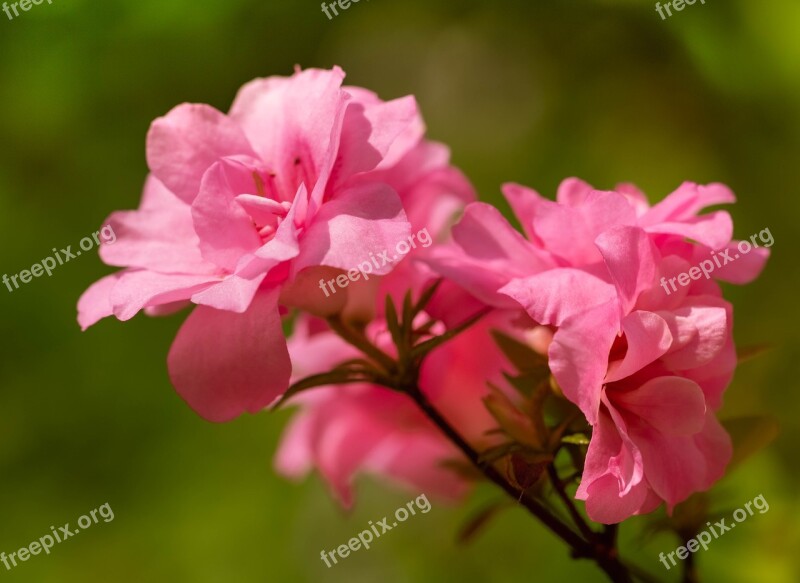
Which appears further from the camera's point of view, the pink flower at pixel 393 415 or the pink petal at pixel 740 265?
the pink flower at pixel 393 415

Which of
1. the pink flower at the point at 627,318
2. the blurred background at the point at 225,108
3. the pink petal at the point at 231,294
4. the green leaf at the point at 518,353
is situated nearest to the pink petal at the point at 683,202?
the pink flower at the point at 627,318

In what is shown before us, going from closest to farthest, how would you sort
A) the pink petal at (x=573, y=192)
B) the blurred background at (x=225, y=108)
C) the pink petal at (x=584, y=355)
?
1. the pink petal at (x=584, y=355)
2. the pink petal at (x=573, y=192)
3. the blurred background at (x=225, y=108)

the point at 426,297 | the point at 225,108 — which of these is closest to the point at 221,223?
the point at 426,297

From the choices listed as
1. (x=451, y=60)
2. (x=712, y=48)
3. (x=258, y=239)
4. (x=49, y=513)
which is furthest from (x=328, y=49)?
(x=258, y=239)

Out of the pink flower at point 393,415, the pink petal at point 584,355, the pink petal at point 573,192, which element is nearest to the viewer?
the pink petal at point 584,355

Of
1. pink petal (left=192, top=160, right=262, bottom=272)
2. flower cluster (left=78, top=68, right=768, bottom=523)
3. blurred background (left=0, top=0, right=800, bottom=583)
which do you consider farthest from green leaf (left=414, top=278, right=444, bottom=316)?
blurred background (left=0, top=0, right=800, bottom=583)

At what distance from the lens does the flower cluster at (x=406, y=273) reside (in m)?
0.43

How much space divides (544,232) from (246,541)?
944 mm

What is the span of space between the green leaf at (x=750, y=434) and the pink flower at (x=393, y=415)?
0.54ft

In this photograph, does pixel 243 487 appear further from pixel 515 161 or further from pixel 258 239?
pixel 258 239

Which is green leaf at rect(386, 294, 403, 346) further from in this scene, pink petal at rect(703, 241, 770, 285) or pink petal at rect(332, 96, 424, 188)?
pink petal at rect(703, 241, 770, 285)

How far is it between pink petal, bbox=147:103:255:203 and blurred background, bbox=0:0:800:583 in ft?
2.38

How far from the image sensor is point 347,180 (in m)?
0.49

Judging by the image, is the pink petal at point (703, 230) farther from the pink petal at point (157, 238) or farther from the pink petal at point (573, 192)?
the pink petal at point (157, 238)
